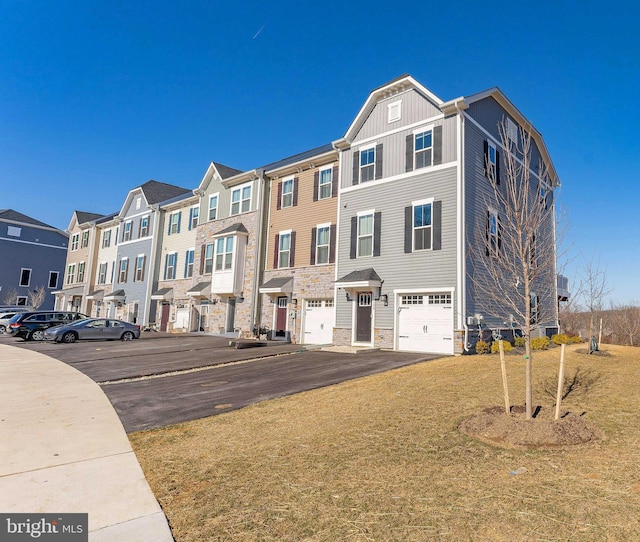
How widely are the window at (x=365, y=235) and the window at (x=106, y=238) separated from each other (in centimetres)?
3137

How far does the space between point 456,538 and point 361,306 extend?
15666 millimetres

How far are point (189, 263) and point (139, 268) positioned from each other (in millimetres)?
6923

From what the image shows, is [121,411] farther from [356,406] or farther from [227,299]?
[227,299]

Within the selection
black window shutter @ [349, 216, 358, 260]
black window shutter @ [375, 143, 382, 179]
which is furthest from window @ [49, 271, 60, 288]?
black window shutter @ [375, 143, 382, 179]

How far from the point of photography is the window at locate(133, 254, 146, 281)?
114 feet

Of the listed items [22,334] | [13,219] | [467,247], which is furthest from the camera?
[13,219]

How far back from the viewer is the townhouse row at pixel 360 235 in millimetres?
16562

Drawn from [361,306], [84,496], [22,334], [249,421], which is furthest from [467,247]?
[22,334]

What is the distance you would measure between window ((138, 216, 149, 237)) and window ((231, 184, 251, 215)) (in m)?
11.8

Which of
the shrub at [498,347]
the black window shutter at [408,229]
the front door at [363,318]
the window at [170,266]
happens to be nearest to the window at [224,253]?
the window at [170,266]

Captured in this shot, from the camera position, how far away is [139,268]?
35031 millimetres

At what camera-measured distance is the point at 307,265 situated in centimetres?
2258

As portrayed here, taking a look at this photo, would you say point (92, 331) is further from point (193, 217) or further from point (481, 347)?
point (481, 347)

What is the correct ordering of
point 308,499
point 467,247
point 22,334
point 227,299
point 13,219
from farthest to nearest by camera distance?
point 13,219 < point 227,299 < point 22,334 < point 467,247 < point 308,499
